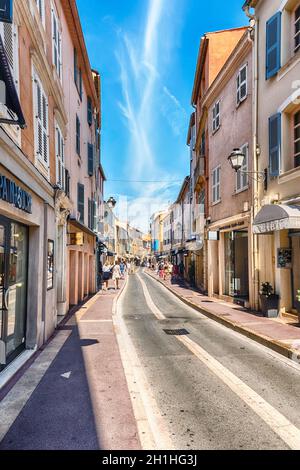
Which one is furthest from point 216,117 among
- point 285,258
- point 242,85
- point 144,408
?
point 144,408

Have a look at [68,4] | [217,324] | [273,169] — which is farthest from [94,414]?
[68,4]

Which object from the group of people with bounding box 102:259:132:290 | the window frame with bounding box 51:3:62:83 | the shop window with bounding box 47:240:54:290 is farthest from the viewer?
the group of people with bounding box 102:259:132:290

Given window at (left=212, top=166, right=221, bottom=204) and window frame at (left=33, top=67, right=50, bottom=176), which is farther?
window at (left=212, top=166, right=221, bottom=204)

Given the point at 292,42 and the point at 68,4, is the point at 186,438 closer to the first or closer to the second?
the point at 292,42

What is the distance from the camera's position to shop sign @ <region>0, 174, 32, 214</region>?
202 inches

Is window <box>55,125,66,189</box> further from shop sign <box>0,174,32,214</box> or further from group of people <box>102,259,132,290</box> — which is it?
group of people <box>102,259,132,290</box>

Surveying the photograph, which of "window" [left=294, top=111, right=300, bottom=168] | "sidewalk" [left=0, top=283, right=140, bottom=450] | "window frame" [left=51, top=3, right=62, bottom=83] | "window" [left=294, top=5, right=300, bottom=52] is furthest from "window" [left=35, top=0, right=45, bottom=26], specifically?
"sidewalk" [left=0, top=283, right=140, bottom=450]

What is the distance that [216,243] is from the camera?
60.8 ft

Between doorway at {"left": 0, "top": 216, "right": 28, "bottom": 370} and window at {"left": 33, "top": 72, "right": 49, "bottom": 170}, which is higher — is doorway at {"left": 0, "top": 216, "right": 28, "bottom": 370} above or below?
below

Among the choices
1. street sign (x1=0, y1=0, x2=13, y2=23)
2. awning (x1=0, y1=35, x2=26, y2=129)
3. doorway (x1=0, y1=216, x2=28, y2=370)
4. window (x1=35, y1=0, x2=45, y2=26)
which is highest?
window (x1=35, y1=0, x2=45, y2=26)

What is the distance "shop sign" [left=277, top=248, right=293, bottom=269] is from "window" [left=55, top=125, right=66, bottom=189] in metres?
6.96

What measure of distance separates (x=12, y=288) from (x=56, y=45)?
306 inches

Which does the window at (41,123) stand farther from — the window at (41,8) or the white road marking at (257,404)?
the white road marking at (257,404)

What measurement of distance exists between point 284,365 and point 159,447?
3.79 metres
